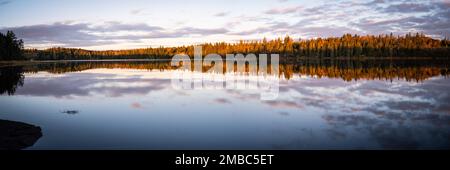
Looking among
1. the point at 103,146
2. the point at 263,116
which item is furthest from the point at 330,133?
the point at 103,146

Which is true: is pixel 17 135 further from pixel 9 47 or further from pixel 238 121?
pixel 9 47

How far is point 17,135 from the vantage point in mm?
14086

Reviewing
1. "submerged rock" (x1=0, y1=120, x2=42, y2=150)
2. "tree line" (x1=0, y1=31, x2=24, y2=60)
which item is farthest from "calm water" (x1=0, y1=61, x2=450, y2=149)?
"tree line" (x1=0, y1=31, x2=24, y2=60)

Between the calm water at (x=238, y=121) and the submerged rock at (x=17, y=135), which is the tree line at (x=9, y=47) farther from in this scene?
the submerged rock at (x=17, y=135)

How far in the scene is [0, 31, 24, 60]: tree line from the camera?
108m

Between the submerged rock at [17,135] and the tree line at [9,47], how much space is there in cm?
10752

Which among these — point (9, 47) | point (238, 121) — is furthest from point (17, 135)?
point (9, 47)

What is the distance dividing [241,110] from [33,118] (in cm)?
1101

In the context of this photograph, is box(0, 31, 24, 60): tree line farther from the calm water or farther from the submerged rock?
the submerged rock

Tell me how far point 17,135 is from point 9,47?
377 ft

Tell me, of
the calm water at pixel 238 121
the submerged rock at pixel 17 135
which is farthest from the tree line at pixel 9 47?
the submerged rock at pixel 17 135

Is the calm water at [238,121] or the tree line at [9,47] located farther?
the tree line at [9,47]

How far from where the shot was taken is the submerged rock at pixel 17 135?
12750 millimetres
